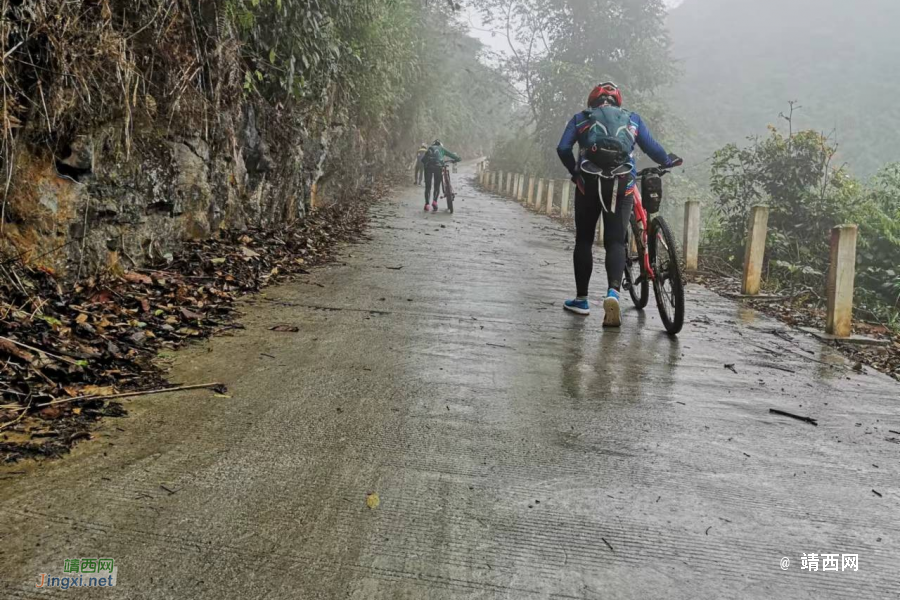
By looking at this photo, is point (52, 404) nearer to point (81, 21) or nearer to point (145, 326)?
point (145, 326)

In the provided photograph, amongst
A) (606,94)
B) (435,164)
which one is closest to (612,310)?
(606,94)

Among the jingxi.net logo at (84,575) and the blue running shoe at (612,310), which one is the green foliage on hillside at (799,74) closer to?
the blue running shoe at (612,310)

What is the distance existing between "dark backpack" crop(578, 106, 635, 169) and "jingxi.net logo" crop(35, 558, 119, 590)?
14.9 ft

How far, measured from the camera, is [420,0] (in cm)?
2223

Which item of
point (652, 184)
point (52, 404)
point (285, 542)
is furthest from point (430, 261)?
point (285, 542)

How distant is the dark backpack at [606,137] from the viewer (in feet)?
17.6

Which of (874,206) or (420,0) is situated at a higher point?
(420,0)

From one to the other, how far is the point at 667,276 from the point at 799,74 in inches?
2629

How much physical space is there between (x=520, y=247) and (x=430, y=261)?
2.88 metres

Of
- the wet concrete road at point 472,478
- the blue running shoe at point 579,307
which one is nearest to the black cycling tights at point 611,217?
the blue running shoe at point 579,307

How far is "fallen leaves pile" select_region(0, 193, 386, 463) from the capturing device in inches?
111

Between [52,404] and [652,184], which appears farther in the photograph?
[652,184]

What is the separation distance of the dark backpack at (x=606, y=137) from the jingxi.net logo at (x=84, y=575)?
4551mm

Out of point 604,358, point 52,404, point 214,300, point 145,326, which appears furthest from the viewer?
point 214,300
